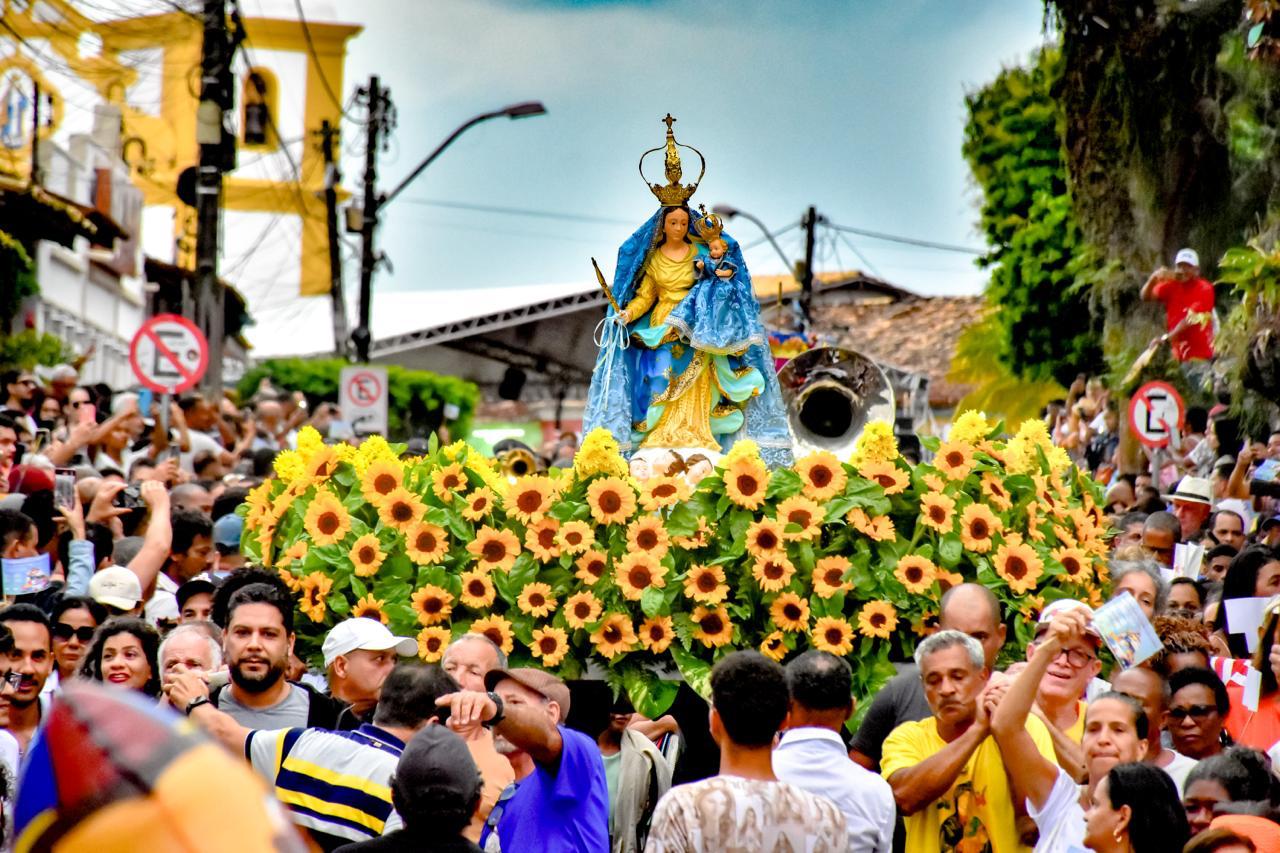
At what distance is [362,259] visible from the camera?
88.4ft

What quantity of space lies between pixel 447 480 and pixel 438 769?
4235 millimetres

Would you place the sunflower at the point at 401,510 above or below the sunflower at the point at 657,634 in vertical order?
above

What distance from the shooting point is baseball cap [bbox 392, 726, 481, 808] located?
4602 mm

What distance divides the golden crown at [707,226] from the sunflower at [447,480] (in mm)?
2802

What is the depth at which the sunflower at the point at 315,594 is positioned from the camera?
841cm

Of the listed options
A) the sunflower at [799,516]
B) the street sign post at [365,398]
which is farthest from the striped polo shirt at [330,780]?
the street sign post at [365,398]

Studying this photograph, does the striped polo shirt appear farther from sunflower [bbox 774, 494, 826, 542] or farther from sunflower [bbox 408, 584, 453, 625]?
sunflower [bbox 774, 494, 826, 542]

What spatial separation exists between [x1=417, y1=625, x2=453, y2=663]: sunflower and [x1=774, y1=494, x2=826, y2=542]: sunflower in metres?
1.52

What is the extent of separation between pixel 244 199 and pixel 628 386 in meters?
50.7

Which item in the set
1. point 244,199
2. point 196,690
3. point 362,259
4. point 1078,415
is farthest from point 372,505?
point 244,199

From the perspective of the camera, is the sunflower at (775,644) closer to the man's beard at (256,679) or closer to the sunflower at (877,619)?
the sunflower at (877,619)

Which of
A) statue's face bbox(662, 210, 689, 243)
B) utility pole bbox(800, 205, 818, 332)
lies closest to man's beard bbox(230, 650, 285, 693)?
statue's face bbox(662, 210, 689, 243)

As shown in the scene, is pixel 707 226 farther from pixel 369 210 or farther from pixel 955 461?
pixel 369 210

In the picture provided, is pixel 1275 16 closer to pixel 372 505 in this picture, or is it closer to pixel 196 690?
pixel 372 505
